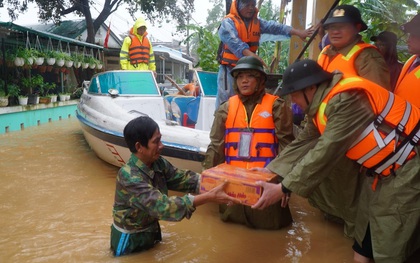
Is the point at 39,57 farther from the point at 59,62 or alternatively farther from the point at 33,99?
the point at 33,99

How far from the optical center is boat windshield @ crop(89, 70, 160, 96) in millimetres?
6203

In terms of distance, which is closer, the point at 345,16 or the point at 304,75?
the point at 304,75

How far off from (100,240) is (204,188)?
131cm

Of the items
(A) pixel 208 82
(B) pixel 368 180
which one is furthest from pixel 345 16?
(A) pixel 208 82

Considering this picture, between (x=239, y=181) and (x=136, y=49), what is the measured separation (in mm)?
5848

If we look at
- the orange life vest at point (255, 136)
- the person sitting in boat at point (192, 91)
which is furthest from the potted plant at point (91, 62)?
the orange life vest at point (255, 136)

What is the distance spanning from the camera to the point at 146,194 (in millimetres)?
2500

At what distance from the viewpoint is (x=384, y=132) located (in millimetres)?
2264

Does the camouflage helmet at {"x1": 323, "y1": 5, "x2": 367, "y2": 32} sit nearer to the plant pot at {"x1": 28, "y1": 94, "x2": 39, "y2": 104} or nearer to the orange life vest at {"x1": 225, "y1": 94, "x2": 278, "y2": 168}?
the orange life vest at {"x1": 225, "y1": 94, "x2": 278, "y2": 168}

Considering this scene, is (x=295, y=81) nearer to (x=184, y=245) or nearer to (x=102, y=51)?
(x=184, y=245)

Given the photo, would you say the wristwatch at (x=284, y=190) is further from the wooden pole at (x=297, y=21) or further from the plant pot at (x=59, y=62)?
the plant pot at (x=59, y=62)

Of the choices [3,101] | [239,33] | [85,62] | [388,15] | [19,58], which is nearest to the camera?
[239,33]

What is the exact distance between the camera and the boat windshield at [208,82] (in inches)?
233

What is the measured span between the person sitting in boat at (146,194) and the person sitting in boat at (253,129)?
2.01 ft
